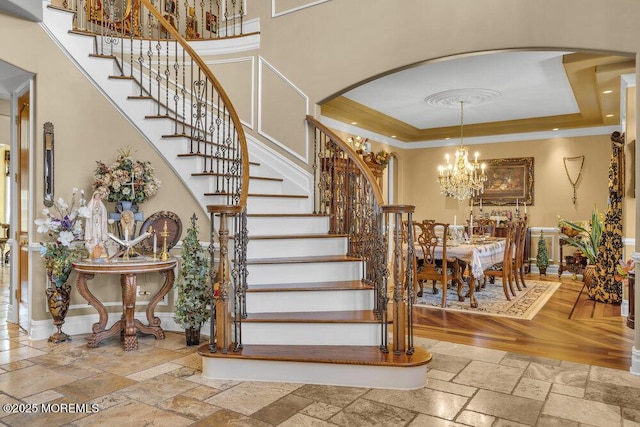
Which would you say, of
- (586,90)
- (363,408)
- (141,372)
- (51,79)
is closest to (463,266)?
(586,90)

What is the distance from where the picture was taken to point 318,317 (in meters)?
3.39

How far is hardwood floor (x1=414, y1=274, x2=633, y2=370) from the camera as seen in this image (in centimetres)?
380

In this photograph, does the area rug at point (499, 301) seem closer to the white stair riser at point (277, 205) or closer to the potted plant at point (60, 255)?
the white stair riser at point (277, 205)

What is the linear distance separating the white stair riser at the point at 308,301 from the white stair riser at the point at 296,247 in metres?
0.58

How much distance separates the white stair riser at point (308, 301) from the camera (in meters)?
3.58

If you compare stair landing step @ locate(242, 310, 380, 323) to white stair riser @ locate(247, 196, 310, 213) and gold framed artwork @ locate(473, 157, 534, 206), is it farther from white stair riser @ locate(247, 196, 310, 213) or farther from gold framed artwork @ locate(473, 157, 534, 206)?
gold framed artwork @ locate(473, 157, 534, 206)

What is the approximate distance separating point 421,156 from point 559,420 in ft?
26.9

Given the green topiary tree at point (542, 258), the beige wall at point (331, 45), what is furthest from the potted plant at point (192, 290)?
the green topiary tree at point (542, 258)

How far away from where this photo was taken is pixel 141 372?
3.31 metres

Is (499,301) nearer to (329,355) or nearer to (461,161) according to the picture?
(461,161)

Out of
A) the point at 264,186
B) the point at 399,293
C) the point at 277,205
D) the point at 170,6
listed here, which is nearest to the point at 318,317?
the point at 399,293

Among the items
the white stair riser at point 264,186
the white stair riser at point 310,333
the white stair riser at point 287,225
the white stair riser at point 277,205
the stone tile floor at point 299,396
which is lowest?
the stone tile floor at point 299,396

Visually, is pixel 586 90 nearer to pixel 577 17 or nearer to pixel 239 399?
pixel 577 17

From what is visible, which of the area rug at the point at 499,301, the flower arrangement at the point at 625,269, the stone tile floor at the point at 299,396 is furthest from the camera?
the area rug at the point at 499,301
